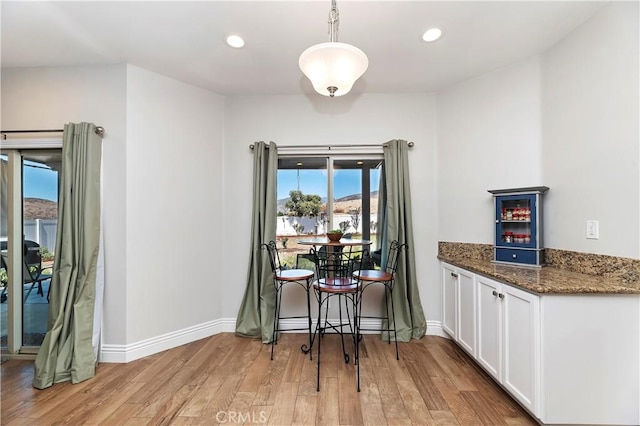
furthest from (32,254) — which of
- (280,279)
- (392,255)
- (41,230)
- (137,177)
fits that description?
(392,255)

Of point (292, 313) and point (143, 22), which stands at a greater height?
point (143, 22)

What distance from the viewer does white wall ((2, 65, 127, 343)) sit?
101 inches

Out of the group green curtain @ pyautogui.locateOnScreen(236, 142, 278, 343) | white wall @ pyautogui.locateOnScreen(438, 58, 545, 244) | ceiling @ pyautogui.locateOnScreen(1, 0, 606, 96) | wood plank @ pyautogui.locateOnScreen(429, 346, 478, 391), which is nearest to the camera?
ceiling @ pyautogui.locateOnScreen(1, 0, 606, 96)

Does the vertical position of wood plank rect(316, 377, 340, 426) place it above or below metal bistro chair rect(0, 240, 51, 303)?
below

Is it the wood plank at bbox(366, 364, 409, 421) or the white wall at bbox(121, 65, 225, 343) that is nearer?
the wood plank at bbox(366, 364, 409, 421)

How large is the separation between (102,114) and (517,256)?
13.3 ft

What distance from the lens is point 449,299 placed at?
283cm

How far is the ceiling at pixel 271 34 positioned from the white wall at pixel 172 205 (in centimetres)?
35

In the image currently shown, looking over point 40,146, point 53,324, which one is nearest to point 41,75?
point 40,146

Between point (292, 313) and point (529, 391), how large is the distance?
7.26 feet

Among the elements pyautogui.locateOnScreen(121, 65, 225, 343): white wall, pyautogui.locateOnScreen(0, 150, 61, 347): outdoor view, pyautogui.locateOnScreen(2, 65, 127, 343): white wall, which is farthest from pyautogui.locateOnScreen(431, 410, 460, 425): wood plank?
pyautogui.locateOnScreen(0, 150, 61, 347): outdoor view

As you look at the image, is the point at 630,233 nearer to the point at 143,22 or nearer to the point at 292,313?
the point at 292,313

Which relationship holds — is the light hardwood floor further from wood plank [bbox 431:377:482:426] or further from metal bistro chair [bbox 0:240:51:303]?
metal bistro chair [bbox 0:240:51:303]

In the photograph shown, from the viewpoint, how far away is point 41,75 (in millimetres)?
2625
